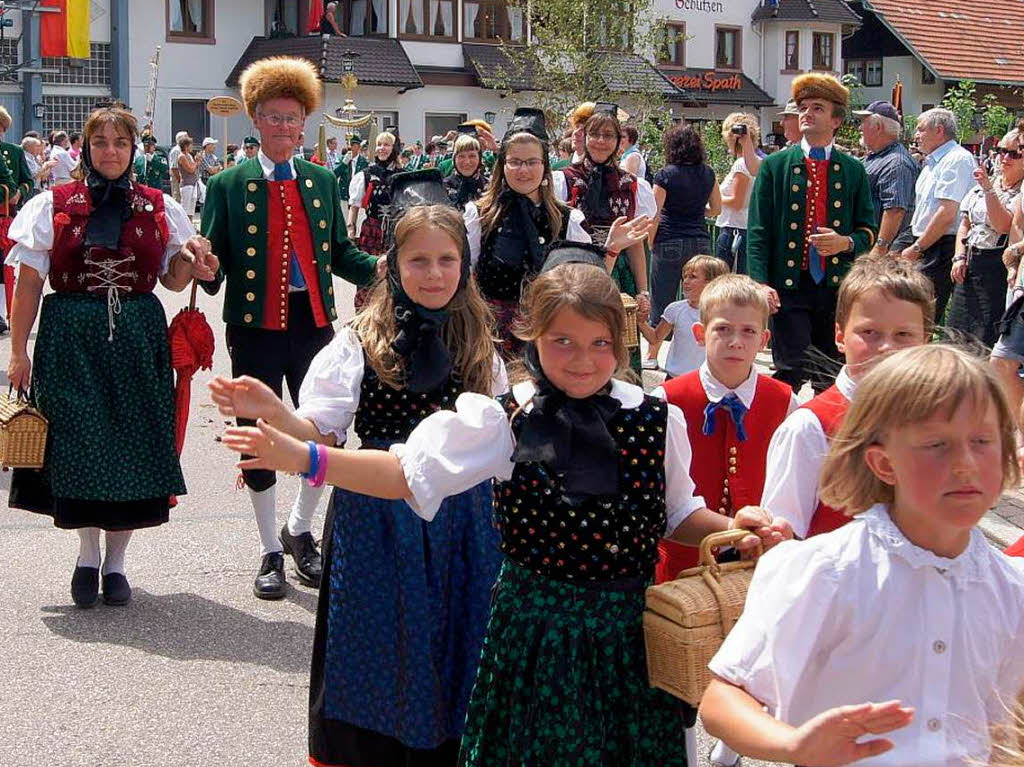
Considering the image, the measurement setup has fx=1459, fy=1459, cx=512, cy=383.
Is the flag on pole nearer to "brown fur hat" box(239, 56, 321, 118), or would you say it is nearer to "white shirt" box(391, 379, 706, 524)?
"brown fur hat" box(239, 56, 321, 118)

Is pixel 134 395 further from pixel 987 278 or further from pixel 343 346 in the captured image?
pixel 987 278

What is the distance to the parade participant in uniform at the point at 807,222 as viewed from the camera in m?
6.84

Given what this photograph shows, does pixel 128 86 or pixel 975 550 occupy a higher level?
pixel 128 86

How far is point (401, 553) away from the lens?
12.4 feet

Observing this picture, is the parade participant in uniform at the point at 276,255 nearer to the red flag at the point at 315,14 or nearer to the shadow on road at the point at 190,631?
the shadow on road at the point at 190,631

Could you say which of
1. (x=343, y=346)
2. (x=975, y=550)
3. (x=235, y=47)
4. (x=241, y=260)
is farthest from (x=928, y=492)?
(x=235, y=47)

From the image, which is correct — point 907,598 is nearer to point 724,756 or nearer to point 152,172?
point 724,756

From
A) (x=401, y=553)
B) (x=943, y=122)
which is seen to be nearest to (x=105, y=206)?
(x=401, y=553)

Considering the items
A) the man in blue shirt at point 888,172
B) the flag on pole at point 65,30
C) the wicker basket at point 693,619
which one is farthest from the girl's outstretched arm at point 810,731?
the flag on pole at point 65,30

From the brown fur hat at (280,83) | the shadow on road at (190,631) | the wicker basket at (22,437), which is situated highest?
the brown fur hat at (280,83)

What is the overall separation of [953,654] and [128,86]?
38.1 metres

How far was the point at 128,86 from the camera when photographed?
37906mm

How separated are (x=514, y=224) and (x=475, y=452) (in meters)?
3.35

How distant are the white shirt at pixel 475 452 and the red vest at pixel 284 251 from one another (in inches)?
104
